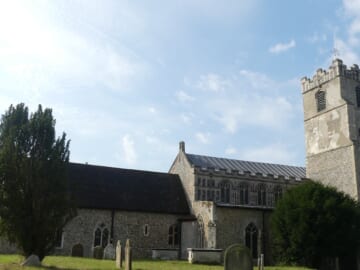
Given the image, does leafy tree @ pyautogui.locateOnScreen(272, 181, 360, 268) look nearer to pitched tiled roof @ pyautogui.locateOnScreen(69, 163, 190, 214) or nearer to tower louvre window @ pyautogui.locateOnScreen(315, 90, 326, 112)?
pitched tiled roof @ pyautogui.locateOnScreen(69, 163, 190, 214)

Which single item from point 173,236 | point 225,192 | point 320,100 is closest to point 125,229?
point 173,236

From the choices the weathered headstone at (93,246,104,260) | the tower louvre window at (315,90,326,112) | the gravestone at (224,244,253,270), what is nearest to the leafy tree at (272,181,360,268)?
the tower louvre window at (315,90,326,112)

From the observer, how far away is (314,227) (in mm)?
29016

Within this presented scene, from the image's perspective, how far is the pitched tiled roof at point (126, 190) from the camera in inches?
1278

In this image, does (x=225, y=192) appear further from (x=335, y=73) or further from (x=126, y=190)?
(x=335, y=73)

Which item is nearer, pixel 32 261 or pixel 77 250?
pixel 32 261

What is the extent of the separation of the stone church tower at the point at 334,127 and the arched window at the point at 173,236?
1299 cm

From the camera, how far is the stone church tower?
3431cm

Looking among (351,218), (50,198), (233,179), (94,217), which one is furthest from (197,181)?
(50,198)

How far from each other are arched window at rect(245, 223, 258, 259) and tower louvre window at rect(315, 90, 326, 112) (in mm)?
12893

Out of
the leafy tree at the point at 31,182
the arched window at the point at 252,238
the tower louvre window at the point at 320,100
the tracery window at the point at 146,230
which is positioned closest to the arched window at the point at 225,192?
the arched window at the point at 252,238

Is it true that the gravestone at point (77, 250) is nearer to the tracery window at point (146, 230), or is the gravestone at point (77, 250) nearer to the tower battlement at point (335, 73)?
the tracery window at point (146, 230)

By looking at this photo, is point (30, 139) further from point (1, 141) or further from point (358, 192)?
point (358, 192)

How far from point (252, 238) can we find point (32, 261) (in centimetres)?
1819
